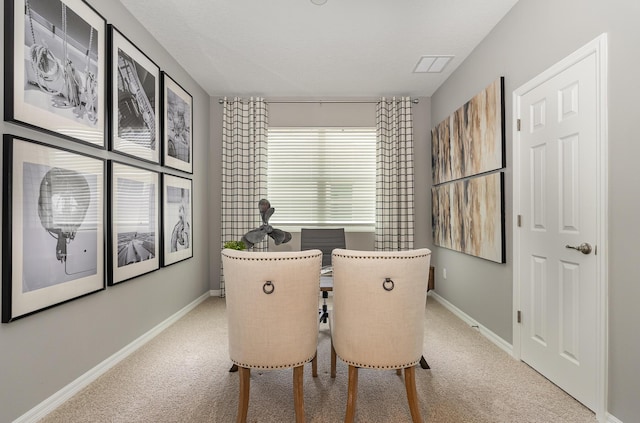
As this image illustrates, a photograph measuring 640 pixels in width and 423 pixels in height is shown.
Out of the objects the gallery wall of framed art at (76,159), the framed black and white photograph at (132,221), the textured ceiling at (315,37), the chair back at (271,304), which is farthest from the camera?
the textured ceiling at (315,37)

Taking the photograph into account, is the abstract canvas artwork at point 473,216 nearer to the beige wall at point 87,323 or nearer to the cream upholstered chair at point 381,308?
the cream upholstered chair at point 381,308

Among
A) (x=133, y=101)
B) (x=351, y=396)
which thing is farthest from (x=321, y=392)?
(x=133, y=101)

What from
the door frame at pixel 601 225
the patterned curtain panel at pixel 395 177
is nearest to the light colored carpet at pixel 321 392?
the door frame at pixel 601 225

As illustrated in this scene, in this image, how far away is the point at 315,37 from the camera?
2926 mm

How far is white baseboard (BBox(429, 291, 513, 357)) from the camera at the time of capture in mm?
2605

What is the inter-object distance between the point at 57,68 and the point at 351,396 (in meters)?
2.46

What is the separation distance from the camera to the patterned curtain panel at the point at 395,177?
168 inches

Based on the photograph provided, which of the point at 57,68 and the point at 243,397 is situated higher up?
the point at 57,68

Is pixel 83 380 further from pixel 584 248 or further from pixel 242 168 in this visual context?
pixel 584 248

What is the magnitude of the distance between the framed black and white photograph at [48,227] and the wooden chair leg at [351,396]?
1.73 meters

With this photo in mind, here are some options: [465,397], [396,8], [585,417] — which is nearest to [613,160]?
[585,417]

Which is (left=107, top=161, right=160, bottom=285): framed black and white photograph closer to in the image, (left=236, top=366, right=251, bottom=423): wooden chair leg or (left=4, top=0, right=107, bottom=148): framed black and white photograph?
(left=4, top=0, right=107, bottom=148): framed black and white photograph

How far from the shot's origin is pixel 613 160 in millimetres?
1648

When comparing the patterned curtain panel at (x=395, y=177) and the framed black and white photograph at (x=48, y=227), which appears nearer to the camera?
the framed black and white photograph at (x=48, y=227)
